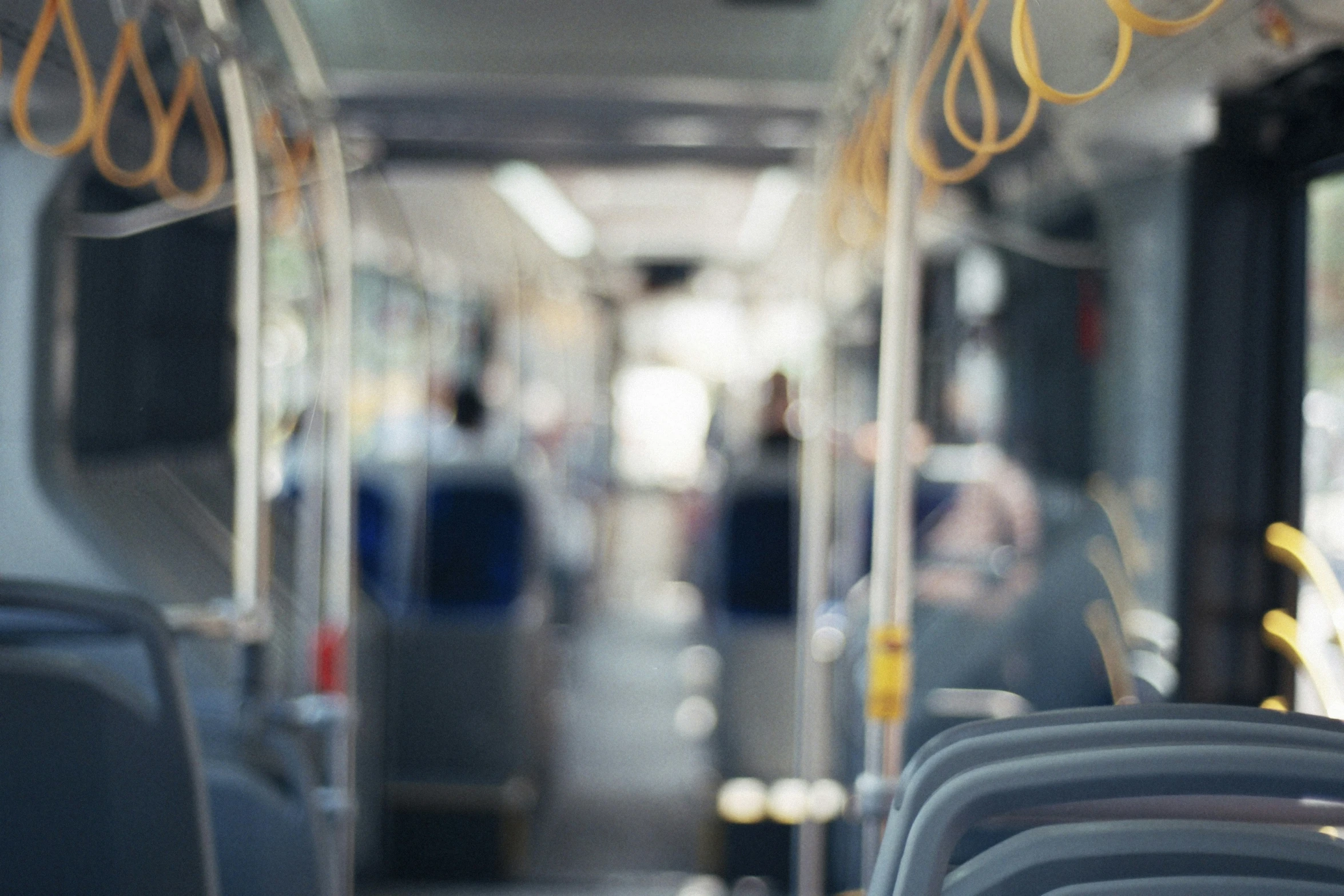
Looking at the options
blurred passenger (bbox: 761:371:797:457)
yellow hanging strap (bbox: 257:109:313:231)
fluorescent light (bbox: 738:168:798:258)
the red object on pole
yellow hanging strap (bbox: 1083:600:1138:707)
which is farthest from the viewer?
fluorescent light (bbox: 738:168:798:258)

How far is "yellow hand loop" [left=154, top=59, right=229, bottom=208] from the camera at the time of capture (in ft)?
6.93

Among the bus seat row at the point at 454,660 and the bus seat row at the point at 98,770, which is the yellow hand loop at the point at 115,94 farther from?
the bus seat row at the point at 454,660

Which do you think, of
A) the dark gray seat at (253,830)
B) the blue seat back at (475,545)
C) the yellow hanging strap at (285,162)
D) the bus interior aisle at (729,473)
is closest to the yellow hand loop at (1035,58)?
the bus interior aisle at (729,473)

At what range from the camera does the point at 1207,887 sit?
0.99m

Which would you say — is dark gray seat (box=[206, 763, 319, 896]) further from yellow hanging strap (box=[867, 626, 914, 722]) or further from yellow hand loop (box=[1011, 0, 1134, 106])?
yellow hand loop (box=[1011, 0, 1134, 106])

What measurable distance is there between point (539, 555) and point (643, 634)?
14.6ft

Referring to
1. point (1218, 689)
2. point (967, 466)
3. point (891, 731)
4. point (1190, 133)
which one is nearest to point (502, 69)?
point (1190, 133)

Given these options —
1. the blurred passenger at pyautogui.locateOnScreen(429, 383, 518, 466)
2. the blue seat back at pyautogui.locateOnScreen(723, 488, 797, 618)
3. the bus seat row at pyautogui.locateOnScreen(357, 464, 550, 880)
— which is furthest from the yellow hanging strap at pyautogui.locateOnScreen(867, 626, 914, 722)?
the blurred passenger at pyautogui.locateOnScreen(429, 383, 518, 466)

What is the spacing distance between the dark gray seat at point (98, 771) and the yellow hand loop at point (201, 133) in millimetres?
1070

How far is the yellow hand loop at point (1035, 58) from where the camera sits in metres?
1.38

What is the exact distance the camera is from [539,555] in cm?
454

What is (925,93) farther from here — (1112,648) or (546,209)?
(546,209)

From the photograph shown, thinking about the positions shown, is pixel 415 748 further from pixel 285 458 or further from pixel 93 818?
pixel 93 818

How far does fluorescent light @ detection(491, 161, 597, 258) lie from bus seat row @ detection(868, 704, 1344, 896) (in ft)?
13.2
